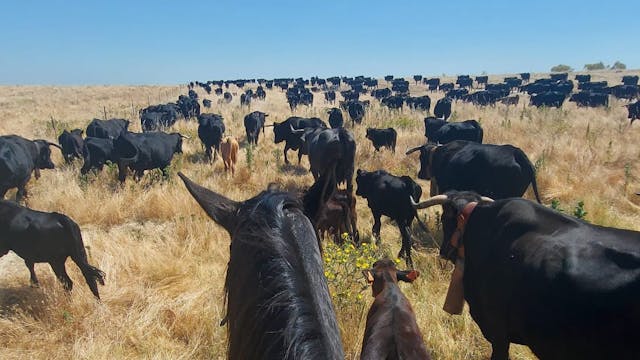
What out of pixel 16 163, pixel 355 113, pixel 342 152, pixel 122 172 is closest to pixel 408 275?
pixel 342 152

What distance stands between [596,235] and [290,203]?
2382 millimetres

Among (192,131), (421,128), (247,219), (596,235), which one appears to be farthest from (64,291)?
(421,128)

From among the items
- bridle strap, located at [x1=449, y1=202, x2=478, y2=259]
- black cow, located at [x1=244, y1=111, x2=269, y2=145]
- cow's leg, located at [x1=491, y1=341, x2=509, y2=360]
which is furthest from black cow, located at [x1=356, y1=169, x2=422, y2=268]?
black cow, located at [x1=244, y1=111, x2=269, y2=145]

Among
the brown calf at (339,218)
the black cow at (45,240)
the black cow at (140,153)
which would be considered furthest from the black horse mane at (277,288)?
the black cow at (140,153)

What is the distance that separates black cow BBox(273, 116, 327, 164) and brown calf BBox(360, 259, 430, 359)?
10004 mm

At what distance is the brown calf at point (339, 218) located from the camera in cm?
679

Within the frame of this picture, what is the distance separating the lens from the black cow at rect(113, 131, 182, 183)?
1058 centimetres

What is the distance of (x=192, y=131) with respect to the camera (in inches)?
778

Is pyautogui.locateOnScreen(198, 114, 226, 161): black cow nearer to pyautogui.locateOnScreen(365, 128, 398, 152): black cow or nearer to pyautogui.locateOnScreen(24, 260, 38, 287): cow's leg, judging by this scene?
pyautogui.locateOnScreen(365, 128, 398, 152): black cow

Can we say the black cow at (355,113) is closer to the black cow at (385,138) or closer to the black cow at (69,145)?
the black cow at (385,138)

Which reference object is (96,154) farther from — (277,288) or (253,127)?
(277,288)

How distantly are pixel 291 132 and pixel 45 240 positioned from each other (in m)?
Result: 10.1

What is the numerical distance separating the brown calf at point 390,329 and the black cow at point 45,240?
12.2ft

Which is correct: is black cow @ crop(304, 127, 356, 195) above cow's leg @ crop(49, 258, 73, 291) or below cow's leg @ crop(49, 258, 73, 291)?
above
